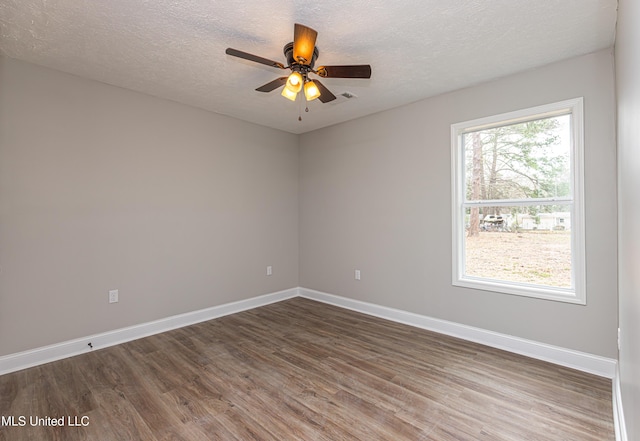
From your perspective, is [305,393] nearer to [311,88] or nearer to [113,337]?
[113,337]

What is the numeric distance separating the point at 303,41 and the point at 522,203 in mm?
2450

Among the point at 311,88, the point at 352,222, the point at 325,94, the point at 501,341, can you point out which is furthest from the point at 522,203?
the point at 311,88

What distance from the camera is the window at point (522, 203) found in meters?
2.62

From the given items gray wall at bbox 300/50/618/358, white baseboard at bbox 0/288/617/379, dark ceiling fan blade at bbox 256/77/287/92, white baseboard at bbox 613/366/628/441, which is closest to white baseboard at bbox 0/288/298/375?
white baseboard at bbox 0/288/617/379

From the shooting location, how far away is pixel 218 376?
246 centimetres

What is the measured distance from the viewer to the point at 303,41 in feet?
6.38

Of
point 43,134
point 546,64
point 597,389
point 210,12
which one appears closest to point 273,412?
point 597,389

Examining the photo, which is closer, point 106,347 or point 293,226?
point 106,347

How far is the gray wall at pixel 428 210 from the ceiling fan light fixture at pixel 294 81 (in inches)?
73.4

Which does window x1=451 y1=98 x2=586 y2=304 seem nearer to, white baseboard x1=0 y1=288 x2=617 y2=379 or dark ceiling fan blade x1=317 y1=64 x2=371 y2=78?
white baseboard x1=0 y1=288 x2=617 y2=379

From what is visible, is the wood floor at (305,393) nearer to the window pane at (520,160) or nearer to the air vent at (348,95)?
the window pane at (520,160)

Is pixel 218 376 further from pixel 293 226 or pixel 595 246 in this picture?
pixel 595 246

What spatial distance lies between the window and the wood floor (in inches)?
29.1

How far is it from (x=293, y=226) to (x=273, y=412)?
3129mm
